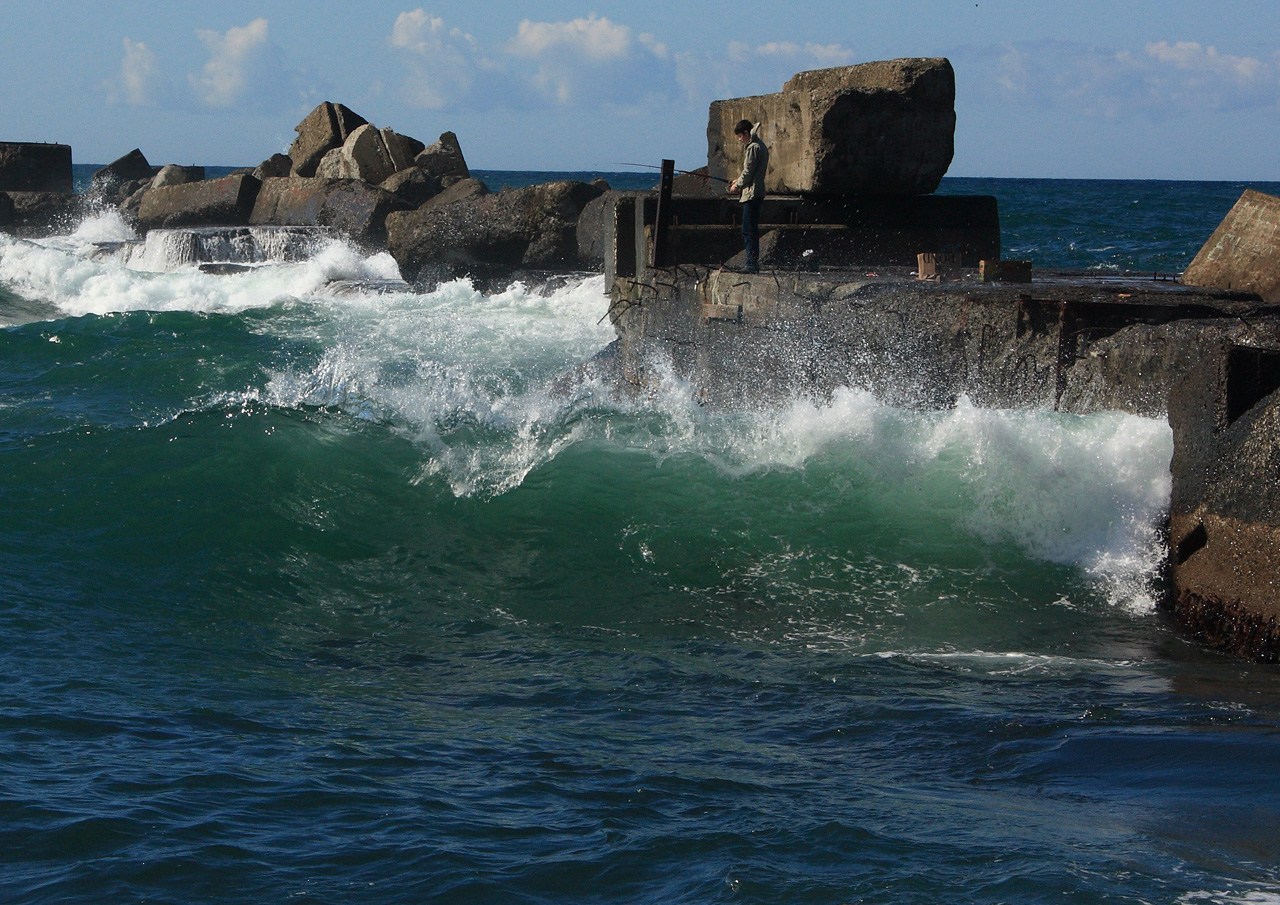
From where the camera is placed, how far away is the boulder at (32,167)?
28000 millimetres

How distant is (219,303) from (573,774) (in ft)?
52.8

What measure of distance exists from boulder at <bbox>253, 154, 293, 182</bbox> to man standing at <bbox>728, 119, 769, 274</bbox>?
1760cm

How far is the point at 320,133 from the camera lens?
23.8 m

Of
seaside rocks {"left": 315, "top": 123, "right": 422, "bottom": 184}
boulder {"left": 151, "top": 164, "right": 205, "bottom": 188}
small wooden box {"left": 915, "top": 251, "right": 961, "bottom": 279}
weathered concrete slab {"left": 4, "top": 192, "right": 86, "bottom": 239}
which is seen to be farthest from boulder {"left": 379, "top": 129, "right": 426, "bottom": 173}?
small wooden box {"left": 915, "top": 251, "right": 961, "bottom": 279}

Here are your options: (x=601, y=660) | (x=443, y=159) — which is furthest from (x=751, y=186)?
(x=443, y=159)

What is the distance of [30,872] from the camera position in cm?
315

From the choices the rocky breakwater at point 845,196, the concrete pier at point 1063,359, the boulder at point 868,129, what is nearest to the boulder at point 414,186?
the rocky breakwater at point 845,196

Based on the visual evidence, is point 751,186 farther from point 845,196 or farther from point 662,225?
point 845,196

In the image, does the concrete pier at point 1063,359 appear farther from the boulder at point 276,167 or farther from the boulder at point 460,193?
the boulder at point 276,167

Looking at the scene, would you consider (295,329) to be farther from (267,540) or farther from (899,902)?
(899,902)

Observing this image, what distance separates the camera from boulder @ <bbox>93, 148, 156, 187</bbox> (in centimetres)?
3051

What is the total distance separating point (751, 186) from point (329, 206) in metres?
12.8

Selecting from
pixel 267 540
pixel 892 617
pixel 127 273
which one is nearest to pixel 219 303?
pixel 127 273

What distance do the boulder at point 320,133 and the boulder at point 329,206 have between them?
1.12 m
